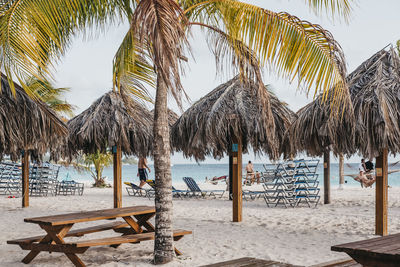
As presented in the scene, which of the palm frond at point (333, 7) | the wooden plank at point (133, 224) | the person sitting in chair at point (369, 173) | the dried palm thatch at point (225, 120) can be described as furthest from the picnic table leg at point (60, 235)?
the person sitting in chair at point (369, 173)

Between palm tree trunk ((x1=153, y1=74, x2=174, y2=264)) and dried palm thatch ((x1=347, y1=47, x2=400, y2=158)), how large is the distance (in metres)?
2.84

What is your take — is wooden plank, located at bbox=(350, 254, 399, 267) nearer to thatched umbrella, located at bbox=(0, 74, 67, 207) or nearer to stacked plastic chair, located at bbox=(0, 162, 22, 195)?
thatched umbrella, located at bbox=(0, 74, 67, 207)

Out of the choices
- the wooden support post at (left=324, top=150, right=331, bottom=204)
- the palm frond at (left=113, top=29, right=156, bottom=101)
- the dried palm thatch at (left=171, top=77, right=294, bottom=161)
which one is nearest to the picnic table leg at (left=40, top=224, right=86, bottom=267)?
the palm frond at (left=113, top=29, right=156, bottom=101)

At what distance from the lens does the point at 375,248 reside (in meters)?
3.07

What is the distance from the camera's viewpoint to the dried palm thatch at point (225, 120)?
9070 mm

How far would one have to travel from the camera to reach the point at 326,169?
39.6 ft

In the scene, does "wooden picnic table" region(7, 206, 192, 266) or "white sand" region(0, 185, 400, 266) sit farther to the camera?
"white sand" region(0, 185, 400, 266)

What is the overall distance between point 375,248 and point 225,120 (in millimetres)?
6128

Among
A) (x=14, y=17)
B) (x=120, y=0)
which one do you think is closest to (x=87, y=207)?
(x=120, y=0)

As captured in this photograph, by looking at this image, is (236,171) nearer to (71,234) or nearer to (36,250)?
(71,234)

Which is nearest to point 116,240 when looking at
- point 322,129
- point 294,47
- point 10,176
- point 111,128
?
point 294,47

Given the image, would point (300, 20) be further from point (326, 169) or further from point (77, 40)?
point (326, 169)

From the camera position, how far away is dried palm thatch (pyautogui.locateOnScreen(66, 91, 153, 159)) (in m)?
10.9

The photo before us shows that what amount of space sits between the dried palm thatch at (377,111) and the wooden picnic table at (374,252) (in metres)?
3.42
